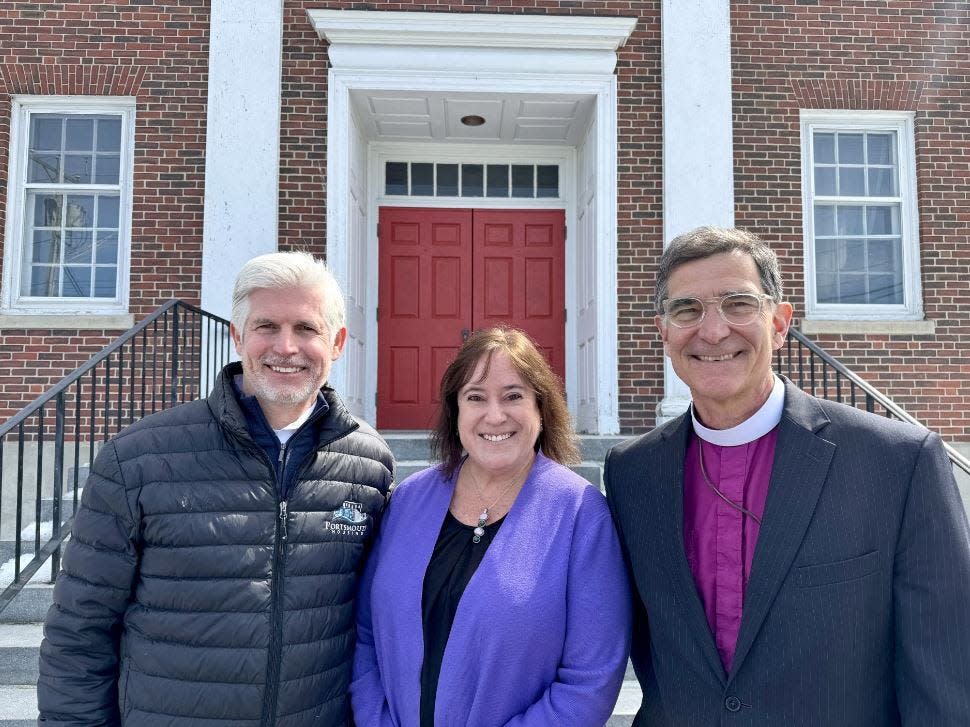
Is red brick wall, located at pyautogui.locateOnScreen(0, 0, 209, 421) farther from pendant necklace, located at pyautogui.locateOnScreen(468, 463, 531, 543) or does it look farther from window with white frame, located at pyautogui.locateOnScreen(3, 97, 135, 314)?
pendant necklace, located at pyautogui.locateOnScreen(468, 463, 531, 543)

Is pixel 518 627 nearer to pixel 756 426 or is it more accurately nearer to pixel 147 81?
pixel 756 426

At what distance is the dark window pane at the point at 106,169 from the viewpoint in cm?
688

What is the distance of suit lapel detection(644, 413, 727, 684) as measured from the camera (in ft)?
5.98

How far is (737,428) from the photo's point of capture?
2.00m

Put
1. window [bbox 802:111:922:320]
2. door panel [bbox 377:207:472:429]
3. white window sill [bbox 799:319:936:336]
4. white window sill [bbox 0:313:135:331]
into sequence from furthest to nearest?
door panel [bbox 377:207:472:429] < window [bbox 802:111:922:320] < white window sill [bbox 799:319:936:336] < white window sill [bbox 0:313:135:331]

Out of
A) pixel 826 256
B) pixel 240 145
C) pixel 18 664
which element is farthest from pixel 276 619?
pixel 826 256

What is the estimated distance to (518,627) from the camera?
1.92 m

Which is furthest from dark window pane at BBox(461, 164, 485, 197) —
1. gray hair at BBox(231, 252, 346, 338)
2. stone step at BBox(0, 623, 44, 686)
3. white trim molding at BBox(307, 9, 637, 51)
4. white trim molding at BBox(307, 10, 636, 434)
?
gray hair at BBox(231, 252, 346, 338)

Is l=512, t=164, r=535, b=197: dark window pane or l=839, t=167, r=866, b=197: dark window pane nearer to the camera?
l=839, t=167, r=866, b=197: dark window pane

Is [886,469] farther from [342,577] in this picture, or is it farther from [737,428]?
[342,577]

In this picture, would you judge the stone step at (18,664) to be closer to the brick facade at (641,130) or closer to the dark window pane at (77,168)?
the brick facade at (641,130)

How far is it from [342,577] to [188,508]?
0.44 meters

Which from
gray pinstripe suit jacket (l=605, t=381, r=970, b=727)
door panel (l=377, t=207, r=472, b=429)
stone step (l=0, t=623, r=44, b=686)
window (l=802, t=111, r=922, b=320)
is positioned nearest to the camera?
gray pinstripe suit jacket (l=605, t=381, r=970, b=727)

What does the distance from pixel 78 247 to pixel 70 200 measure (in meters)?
0.44
